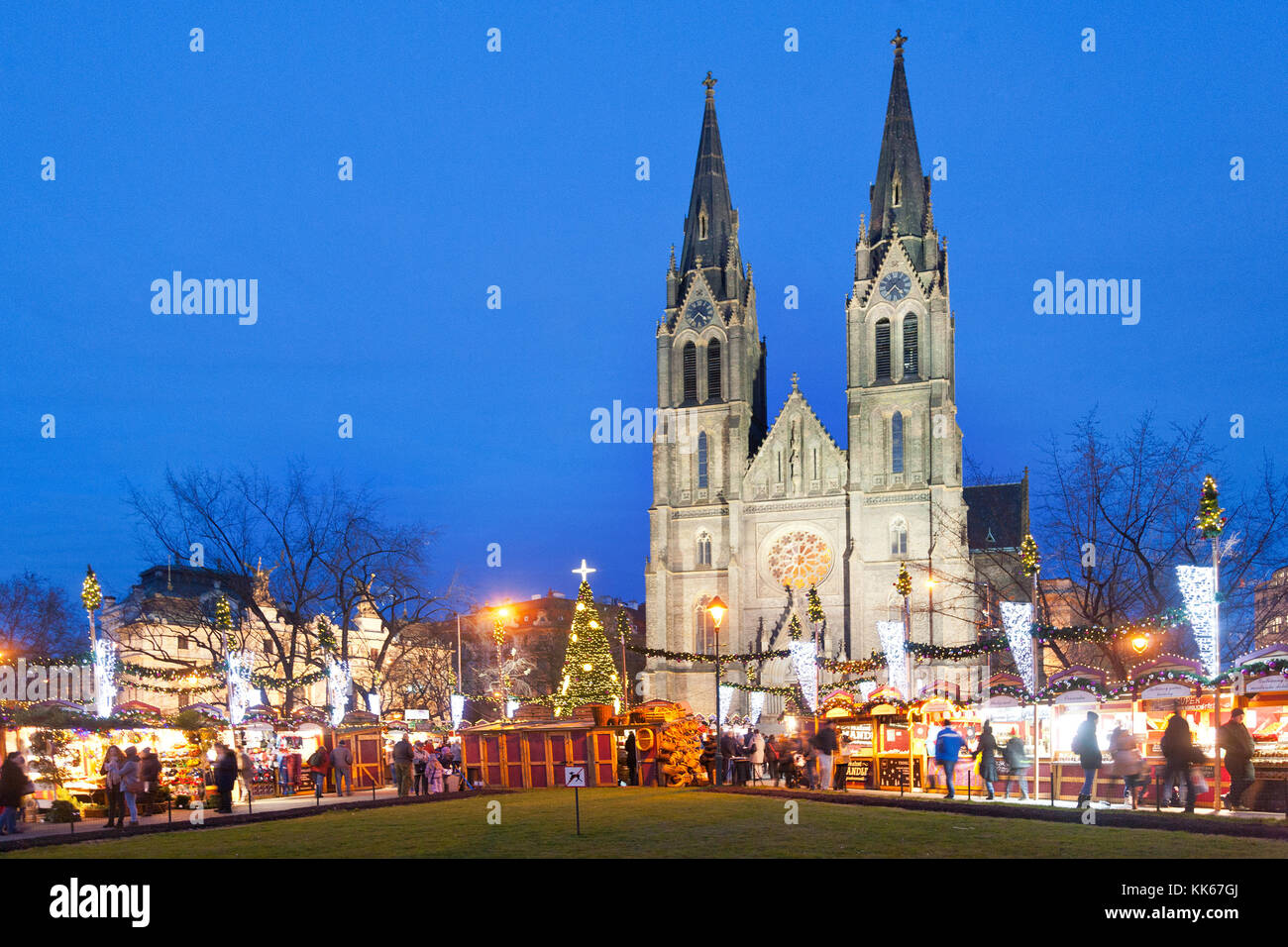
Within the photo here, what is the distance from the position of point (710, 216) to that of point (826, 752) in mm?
50116

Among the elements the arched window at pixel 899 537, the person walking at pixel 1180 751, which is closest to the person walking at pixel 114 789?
the person walking at pixel 1180 751

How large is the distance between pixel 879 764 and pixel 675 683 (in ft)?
132

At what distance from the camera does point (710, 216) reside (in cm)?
7000

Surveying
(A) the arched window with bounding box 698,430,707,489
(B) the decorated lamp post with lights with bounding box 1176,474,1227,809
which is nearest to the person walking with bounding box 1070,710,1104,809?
(B) the decorated lamp post with lights with bounding box 1176,474,1227,809

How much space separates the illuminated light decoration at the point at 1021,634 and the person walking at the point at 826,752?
20.4ft

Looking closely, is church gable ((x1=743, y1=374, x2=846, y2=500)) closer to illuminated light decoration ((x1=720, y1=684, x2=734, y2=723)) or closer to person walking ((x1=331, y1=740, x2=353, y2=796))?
illuminated light decoration ((x1=720, y1=684, x2=734, y2=723))

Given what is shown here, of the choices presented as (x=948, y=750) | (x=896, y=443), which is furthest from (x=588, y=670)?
(x=896, y=443)

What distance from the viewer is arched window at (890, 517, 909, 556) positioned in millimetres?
61062

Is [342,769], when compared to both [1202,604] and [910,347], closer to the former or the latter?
[1202,604]

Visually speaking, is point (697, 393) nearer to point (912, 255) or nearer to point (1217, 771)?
point (912, 255)

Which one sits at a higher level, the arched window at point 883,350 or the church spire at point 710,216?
the church spire at point 710,216

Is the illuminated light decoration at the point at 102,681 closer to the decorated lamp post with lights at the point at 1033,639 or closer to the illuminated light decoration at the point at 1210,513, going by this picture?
the decorated lamp post with lights at the point at 1033,639

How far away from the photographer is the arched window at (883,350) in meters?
63.5
